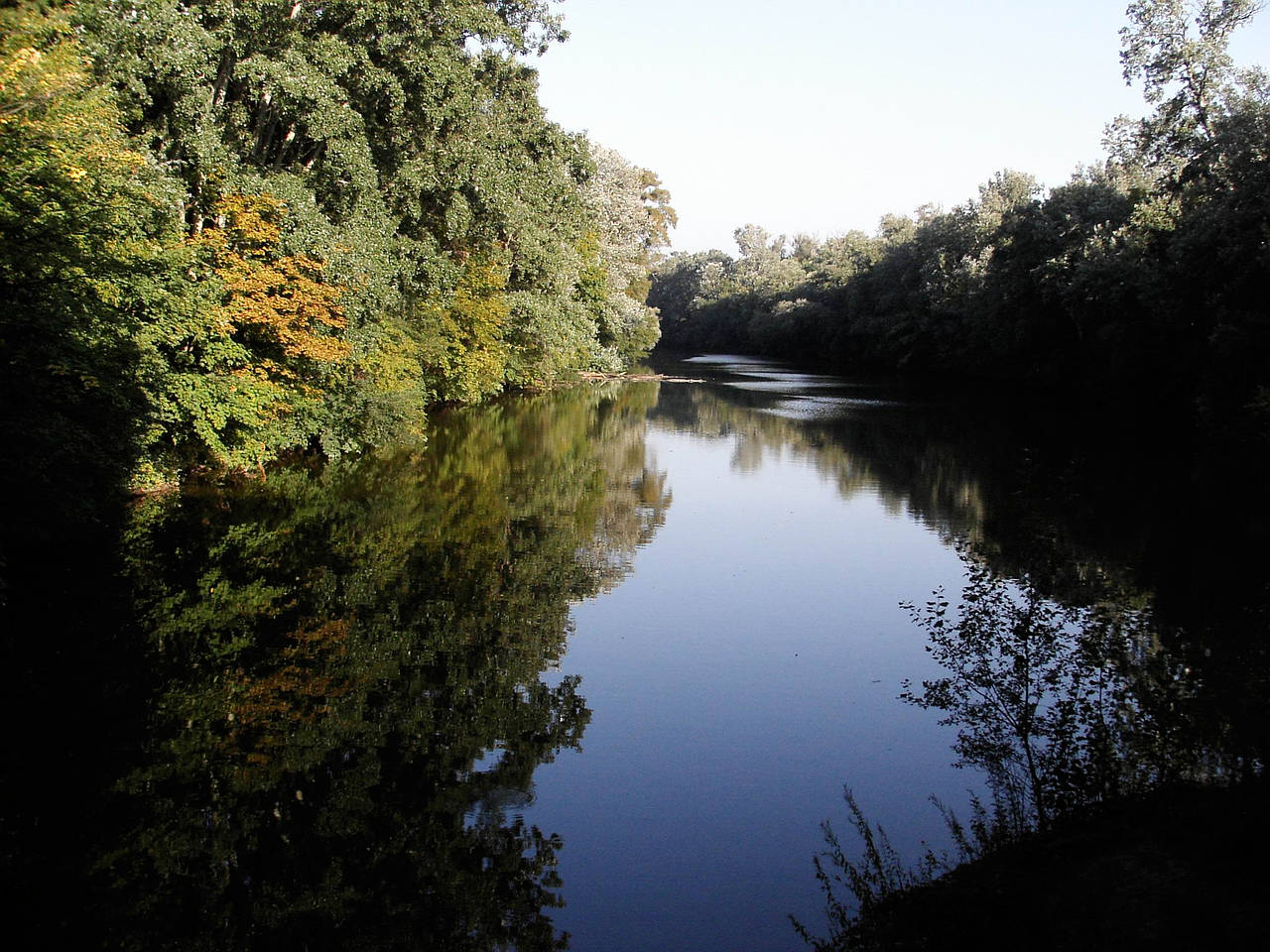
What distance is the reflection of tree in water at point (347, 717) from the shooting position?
6.60 meters

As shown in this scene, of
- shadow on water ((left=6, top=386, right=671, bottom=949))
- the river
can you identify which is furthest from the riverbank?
shadow on water ((left=6, top=386, right=671, bottom=949))

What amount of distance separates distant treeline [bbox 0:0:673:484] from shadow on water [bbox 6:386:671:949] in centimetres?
218

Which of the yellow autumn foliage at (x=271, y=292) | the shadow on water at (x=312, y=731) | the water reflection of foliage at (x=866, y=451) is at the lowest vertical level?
the shadow on water at (x=312, y=731)

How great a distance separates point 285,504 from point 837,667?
35.9 feet

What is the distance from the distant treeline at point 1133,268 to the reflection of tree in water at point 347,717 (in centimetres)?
1923

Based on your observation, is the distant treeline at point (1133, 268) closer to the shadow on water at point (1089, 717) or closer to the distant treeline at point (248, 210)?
the shadow on water at point (1089, 717)

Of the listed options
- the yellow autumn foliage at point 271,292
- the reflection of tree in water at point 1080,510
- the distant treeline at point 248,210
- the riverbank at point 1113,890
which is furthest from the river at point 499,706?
the yellow autumn foliage at point 271,292

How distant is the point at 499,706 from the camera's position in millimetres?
9945

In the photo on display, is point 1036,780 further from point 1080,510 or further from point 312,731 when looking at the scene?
point 1080,510

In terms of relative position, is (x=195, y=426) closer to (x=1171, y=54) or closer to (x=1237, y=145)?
(x=1237, y=145)

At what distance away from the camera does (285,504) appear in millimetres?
17781

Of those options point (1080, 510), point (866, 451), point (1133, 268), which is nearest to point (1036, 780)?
point (1080, 510)

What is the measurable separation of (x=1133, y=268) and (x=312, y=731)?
108 feet

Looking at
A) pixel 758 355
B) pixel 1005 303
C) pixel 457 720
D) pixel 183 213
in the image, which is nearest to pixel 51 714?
pixel 457 720
